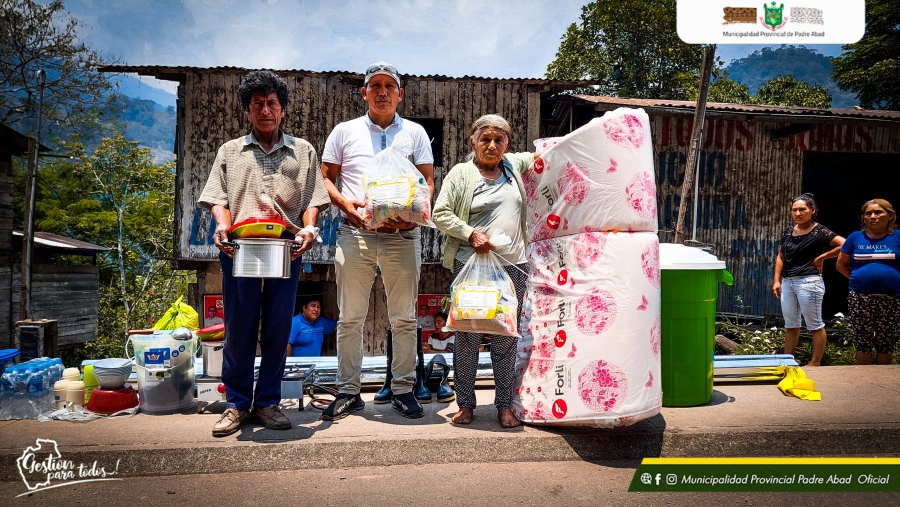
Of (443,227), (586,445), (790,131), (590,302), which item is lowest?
(586,445)

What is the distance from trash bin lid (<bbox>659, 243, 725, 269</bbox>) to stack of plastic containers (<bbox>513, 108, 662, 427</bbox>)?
1.86 ft

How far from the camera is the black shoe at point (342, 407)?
150 inches

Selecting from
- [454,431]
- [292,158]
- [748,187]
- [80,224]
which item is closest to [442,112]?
[748,187]

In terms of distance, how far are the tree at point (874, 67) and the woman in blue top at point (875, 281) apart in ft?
39.9

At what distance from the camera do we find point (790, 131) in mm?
11961

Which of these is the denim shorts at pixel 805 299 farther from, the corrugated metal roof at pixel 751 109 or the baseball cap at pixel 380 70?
the corrugated metal roof at pixel 751 109

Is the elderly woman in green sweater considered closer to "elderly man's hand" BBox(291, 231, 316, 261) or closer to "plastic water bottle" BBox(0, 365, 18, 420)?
"elderly man's hand" BBox(291, 231, 316, 261)

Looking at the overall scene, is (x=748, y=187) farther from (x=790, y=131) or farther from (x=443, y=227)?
(x=443, y=227)

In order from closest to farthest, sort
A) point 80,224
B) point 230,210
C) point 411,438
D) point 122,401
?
point 411,438 < point 230,210 < point 122,401 < point 80,224

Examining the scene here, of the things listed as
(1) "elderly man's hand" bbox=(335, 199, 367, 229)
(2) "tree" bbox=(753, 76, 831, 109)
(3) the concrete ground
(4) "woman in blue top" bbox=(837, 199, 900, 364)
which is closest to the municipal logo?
(3) the concrete ground

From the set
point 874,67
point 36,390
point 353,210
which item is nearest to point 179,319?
point 36,390

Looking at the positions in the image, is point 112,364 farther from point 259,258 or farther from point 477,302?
point 477,302

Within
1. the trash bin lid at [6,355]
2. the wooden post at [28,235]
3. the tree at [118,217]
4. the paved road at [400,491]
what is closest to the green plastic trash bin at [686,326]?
the paved road at [400,491]

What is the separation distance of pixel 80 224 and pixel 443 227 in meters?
26.6
